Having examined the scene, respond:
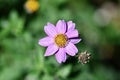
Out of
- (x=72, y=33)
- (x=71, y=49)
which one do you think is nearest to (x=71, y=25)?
(x=72, y=33)

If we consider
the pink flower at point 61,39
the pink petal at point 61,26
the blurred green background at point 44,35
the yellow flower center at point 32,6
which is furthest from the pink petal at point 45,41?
the yellow flower center at point 32,6

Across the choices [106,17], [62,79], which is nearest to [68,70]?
[62,79]

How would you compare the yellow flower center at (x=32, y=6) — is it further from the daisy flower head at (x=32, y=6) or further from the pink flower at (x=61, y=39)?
the pink flower at (x=61, y=39)

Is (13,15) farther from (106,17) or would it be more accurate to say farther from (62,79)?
(106,17)

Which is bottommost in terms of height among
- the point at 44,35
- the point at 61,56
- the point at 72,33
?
the point at 44,35

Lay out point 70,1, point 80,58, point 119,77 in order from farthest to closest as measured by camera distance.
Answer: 1. point 70,1
2. point 119,77
3. point 80,58

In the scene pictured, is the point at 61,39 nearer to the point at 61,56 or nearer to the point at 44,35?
the point at 61,56
